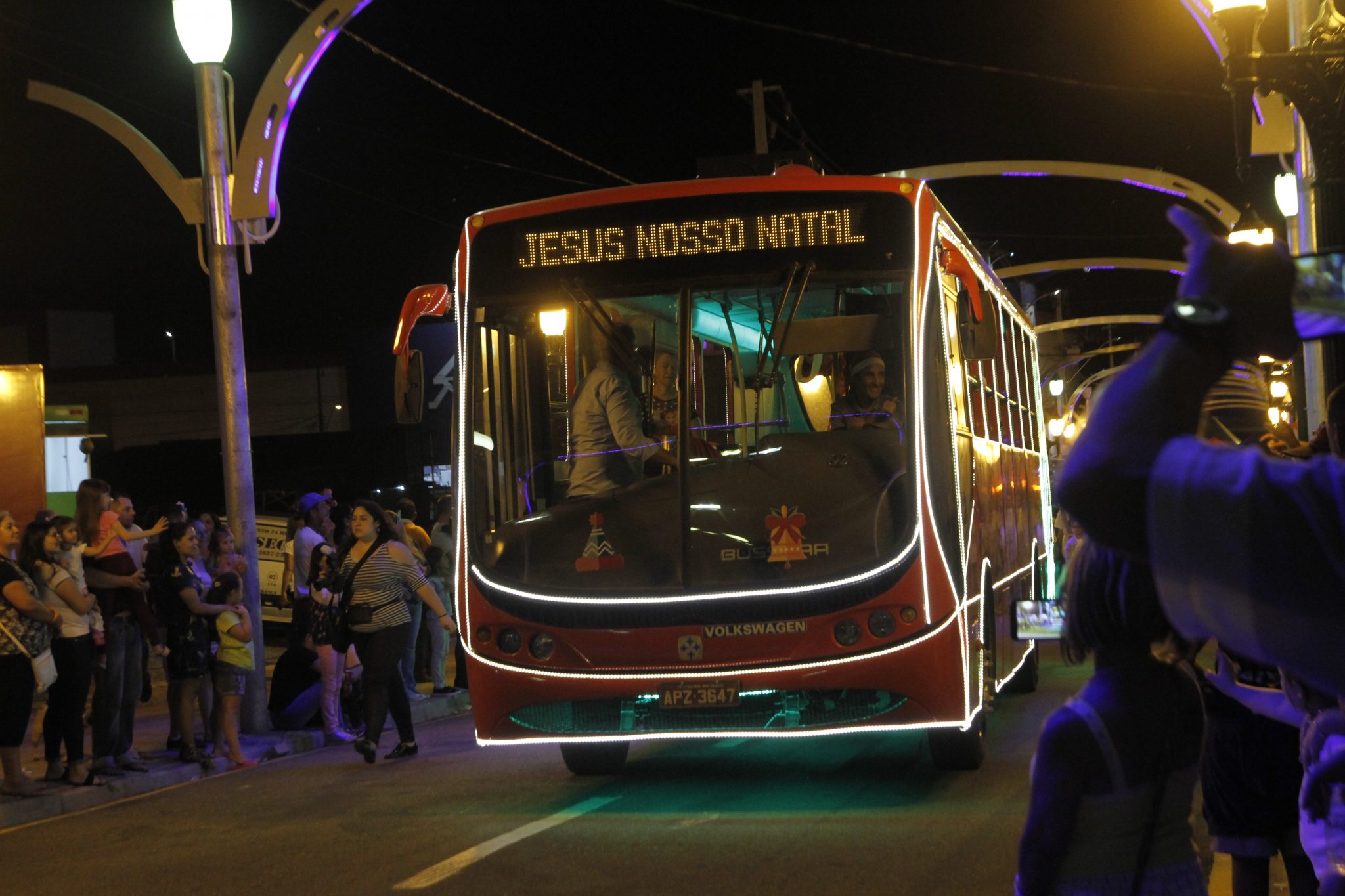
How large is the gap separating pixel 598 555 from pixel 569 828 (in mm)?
1583

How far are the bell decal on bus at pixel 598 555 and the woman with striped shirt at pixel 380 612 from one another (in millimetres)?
2590

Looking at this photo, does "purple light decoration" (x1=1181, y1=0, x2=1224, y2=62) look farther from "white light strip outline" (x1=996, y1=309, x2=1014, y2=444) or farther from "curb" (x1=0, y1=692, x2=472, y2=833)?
"curb" (x1=0, y1=692, x2=472, y2=833)

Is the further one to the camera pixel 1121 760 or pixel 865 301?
pixel 865 301

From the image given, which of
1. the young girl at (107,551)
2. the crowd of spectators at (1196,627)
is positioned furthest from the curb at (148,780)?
the crowd of spectators at (1196,627)

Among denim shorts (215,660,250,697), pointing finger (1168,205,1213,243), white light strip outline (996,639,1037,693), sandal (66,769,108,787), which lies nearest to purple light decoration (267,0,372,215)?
denim shorts (215,660,250,697)

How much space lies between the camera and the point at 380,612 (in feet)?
38.9

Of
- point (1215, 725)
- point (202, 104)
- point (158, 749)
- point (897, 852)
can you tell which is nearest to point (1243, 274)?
point (1215, 725)

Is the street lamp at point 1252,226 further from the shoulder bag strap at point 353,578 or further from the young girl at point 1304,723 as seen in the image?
the young girl at point 1304,723

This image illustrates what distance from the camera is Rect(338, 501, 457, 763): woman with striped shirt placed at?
11.8 m

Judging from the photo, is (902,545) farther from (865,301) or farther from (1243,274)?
(1243,274)

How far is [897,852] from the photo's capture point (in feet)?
25.3

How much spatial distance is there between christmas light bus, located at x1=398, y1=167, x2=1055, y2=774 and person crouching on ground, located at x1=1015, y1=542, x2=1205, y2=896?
572 centimetres

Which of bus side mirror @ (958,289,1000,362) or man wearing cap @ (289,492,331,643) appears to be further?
man wearing cap @ (289,492,331,643)

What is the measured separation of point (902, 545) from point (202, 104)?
8119 mm
